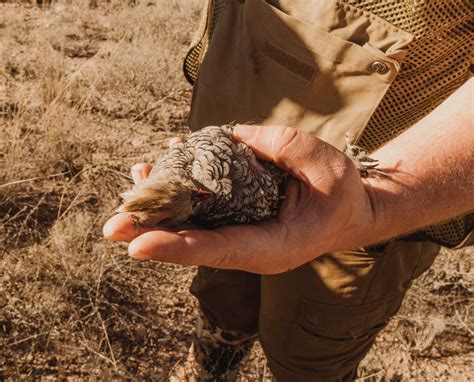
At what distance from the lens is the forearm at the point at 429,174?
1.58 m

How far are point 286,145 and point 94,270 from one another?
7.12ft

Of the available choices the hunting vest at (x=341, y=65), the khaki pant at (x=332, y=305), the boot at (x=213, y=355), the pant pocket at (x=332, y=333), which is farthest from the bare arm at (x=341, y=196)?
the boot at (x=213, y=355)

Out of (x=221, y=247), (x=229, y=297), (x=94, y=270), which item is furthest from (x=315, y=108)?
(x=94, y=270)

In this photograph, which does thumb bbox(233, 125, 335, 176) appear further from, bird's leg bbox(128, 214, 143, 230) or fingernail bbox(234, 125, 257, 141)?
bird's leg bbox(128, 214, 143, 230)

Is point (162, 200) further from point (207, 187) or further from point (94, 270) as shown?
point (94, 270)

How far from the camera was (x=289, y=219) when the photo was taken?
60.7 inches

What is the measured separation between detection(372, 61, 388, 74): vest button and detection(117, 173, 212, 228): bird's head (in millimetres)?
795

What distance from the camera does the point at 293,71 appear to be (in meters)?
1.86

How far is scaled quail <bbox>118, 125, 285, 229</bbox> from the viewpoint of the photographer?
121 centimetres

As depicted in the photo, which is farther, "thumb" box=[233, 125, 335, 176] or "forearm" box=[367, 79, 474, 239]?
"forearm" box=[367, 79, 474, 239]

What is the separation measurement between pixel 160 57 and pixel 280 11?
155 inches

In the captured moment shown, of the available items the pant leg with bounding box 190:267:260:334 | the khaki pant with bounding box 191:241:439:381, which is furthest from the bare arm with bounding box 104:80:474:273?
the pant leg with bounding box 190:267:260:334

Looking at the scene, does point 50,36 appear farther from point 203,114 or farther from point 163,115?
point 203,114

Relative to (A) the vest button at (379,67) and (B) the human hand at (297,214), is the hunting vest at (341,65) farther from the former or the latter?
(B) the human hand at (297,214)
